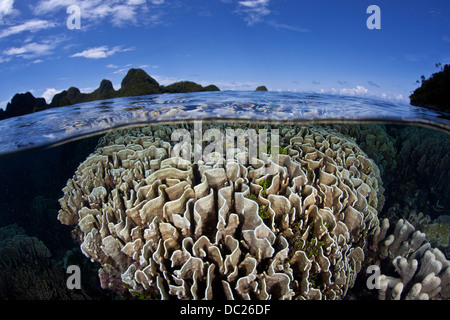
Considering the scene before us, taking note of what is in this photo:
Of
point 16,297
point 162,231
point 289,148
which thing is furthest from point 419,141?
point 16,297

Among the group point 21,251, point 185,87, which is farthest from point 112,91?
point 21,251

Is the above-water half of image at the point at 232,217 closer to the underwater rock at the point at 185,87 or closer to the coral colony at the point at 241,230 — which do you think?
the coral colony at the point at 241,230

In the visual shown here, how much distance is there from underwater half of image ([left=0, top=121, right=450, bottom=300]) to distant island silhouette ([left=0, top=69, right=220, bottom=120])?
7989 mm

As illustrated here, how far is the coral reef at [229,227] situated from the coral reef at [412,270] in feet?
1.59

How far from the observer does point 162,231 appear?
347 centimetres

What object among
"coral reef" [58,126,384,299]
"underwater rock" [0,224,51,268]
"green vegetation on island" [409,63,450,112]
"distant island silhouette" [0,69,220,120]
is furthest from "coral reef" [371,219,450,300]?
"distant island silhouette" [0,69,220,120]

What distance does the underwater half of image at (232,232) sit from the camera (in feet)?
10.4

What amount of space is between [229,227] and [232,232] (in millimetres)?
122

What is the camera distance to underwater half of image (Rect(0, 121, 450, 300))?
10.4ft

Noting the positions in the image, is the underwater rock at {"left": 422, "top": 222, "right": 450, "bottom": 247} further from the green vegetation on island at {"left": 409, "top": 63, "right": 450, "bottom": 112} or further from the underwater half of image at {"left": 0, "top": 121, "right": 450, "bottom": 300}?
the green vegetation on island at {"left": 409, "top": 63, "right": 450, "bottom": 112}

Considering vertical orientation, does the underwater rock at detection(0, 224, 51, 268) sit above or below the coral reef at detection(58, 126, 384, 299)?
below

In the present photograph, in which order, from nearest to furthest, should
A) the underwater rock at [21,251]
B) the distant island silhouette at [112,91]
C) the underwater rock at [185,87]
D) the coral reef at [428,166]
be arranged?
the underwater rock at [21,251] → the coral reef at [428,166] → the distant island silhouette at [112,91] → the underwater rock at [185,87]

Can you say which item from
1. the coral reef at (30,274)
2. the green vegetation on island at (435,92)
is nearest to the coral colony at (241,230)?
the coral reef at (30,274)
